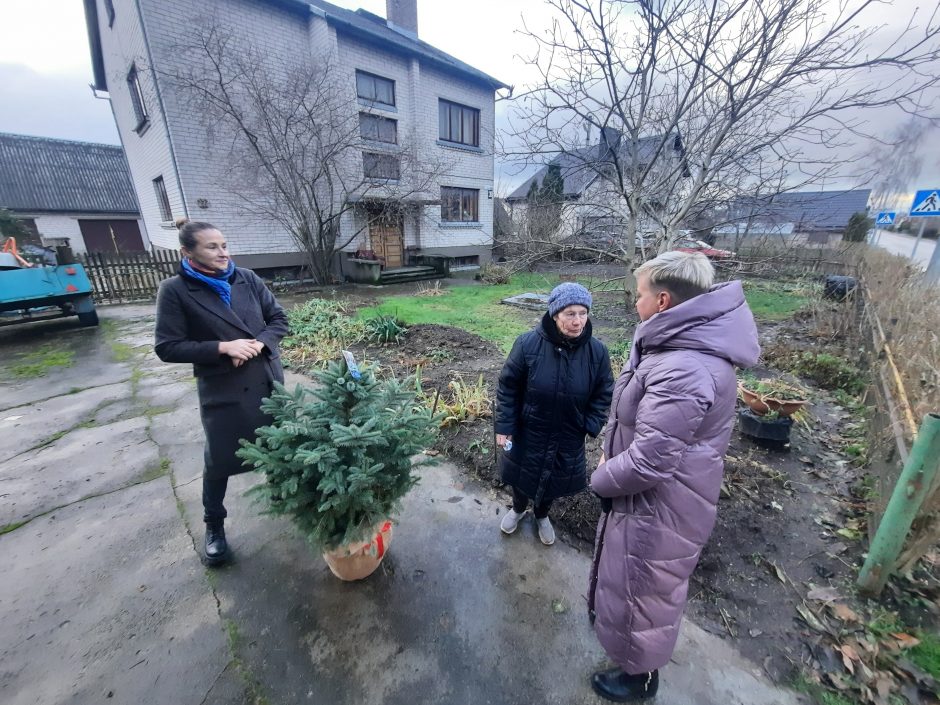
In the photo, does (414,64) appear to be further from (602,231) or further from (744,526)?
(744,526)

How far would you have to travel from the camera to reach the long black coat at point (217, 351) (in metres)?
1.92

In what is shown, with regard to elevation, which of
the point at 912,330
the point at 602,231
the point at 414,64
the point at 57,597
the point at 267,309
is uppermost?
the point at 414,64

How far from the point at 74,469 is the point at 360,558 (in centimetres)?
294

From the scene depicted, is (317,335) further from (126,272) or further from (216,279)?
(126,272)

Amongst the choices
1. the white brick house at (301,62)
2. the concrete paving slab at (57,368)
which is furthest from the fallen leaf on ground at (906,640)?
the concrete paving slab at (57,368)

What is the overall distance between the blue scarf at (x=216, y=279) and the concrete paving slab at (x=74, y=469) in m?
2.12

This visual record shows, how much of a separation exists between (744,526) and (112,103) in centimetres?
2291

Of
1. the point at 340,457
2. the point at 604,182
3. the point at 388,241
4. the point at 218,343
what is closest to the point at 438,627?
the point at 340,457

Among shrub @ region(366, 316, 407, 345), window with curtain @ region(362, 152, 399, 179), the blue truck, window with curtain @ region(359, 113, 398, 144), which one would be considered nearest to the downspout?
the blue truck

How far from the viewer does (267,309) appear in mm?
2322

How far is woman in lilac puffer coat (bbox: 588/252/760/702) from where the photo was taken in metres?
1.27

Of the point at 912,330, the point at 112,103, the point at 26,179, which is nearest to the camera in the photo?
the point at 912,330

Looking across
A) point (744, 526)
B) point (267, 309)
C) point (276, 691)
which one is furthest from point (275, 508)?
point (744, 526)

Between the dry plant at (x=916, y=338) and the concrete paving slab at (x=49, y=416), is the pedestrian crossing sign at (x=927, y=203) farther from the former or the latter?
the concrete paving slab at (x=49, y=416)
